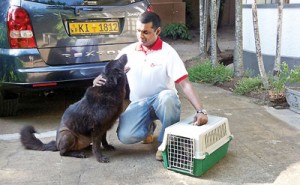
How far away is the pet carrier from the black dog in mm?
550

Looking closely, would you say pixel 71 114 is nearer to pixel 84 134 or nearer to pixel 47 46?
pixel 84 134

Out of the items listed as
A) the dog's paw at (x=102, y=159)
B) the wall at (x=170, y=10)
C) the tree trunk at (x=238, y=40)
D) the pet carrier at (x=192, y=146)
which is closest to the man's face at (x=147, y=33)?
the pet carrier at (x=192, y=146)

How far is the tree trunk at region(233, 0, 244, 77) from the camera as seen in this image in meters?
6.14

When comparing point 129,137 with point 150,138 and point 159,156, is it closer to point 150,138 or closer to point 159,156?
point 159,156

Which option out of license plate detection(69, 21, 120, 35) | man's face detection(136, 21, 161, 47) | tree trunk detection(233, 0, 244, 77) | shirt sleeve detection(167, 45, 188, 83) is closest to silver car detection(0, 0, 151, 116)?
license plate detection(69, 21, 120, 35)

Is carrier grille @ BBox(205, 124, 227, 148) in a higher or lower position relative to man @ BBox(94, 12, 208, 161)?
lower

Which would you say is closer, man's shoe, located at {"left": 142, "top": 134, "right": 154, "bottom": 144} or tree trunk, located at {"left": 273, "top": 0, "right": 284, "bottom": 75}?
man's shoe, located at {"left": 142, "top": 134, "right": 154, "bottom": 144}

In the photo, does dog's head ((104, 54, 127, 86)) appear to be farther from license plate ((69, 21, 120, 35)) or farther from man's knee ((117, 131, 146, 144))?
license plate ((69, 21, 120, 35))

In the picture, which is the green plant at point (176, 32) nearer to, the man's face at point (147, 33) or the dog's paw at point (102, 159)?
the man's face at point (147, 33)

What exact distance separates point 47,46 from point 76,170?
1.55m

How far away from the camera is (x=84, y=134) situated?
3393 mm

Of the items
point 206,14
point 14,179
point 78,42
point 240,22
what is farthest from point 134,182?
point 206,14

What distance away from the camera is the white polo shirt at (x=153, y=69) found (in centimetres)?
332

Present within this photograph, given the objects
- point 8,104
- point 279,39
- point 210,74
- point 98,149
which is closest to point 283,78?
point 279,39
